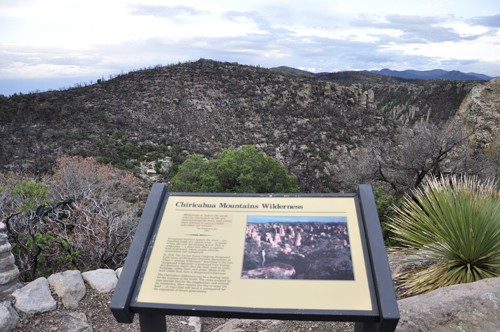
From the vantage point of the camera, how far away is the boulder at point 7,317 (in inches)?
133

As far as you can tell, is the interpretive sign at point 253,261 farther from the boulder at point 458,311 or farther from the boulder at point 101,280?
the boulder at point 101,280

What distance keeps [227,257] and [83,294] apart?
2970mm

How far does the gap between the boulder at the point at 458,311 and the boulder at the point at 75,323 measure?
3.56 metres

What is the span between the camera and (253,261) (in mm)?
2242

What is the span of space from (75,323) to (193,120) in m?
21.7

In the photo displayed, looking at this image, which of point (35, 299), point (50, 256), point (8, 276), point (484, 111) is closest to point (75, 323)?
point (35, 299)

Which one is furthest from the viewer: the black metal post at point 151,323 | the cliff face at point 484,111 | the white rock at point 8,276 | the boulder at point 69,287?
the cliff face at point 484,111

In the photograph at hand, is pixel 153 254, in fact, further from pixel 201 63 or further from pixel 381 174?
pixel 201 63

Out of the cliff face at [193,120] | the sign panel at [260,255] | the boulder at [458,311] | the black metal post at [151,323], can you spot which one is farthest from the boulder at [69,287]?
the cliff face at [193,120]

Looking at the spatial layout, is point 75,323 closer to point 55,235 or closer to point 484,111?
point 55,235

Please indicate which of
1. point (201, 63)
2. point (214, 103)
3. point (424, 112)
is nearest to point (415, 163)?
point (214, 103)

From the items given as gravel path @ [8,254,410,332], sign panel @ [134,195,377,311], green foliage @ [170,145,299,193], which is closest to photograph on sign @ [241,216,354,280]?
sign panel @ [134,195,377,311]

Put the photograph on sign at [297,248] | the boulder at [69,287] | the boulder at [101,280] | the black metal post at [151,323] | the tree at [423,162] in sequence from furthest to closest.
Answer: the tree at [423,162] → the boulder at [101,280] → the boulder at [69,287] → the black metal post at [151,323] → the photograph on sign at [297,248]

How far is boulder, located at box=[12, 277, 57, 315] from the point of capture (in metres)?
3.67
